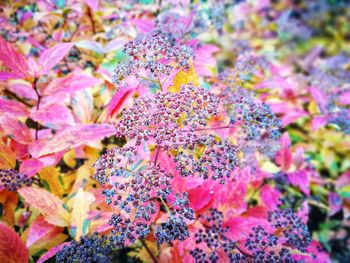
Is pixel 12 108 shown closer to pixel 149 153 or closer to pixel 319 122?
pixel 149 153

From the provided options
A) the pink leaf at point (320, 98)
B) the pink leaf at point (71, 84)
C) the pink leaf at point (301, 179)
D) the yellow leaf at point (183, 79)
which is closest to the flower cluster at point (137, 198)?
the yellow leaf at point (183, 79)

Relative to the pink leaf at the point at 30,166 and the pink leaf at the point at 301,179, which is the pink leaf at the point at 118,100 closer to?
the pink leaf at the point at 30,166

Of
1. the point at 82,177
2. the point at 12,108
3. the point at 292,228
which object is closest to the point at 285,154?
the point at 292,228

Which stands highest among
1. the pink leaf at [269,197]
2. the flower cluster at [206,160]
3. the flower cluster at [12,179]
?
the flower cluster at [206,160]

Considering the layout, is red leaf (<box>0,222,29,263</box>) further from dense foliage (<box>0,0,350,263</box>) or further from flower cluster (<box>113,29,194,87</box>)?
flower cluster (<box>113,29,194,87</box>)

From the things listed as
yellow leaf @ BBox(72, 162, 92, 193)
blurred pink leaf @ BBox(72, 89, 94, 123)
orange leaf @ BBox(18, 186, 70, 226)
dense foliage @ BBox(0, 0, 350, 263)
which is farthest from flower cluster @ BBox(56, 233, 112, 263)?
blurred pink leaf @ BBox(72, 89, 94, 123)

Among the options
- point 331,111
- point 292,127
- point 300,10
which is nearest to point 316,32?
point 300,10
